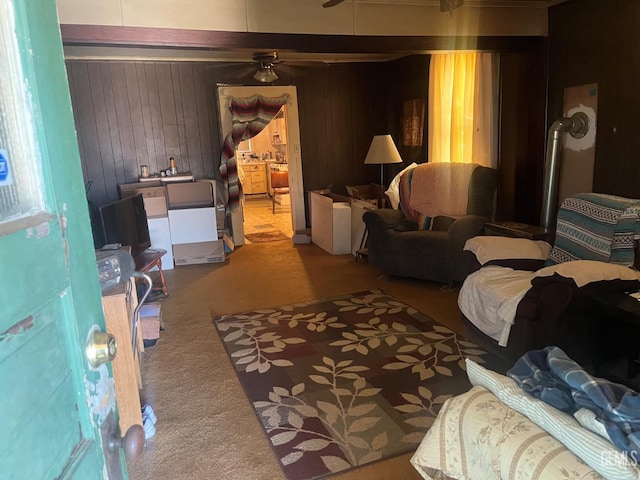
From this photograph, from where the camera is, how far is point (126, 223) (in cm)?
412

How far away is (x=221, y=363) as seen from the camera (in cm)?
313

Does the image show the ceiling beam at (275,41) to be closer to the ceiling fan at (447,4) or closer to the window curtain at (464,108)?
the window curtain at (464,108)

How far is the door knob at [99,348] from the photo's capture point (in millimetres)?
763

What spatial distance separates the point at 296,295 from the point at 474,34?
276 cm

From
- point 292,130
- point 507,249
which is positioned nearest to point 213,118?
point 292,130

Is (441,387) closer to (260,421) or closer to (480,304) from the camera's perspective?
(480,304)

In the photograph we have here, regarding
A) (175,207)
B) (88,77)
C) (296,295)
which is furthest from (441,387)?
(88,77)

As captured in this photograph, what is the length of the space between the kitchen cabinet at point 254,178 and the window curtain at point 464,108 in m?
5.89

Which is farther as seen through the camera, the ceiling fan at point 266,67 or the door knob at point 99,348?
the ceiling fan at point 266,67

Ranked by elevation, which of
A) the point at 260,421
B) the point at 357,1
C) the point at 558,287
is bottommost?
the point at 260,421

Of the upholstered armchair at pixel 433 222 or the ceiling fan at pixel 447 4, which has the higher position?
the ceiling fan at pixel 447 4

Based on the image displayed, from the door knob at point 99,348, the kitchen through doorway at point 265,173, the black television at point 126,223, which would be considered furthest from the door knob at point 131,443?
the kitchen through doorway at point 265,173

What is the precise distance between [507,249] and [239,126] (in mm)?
4011

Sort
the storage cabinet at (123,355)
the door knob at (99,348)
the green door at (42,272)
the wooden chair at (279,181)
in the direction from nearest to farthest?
the green door at (42,272) < the door knob at (99,348) < the storage cabinet at (123,355) < the wooden chair at (279,181)
